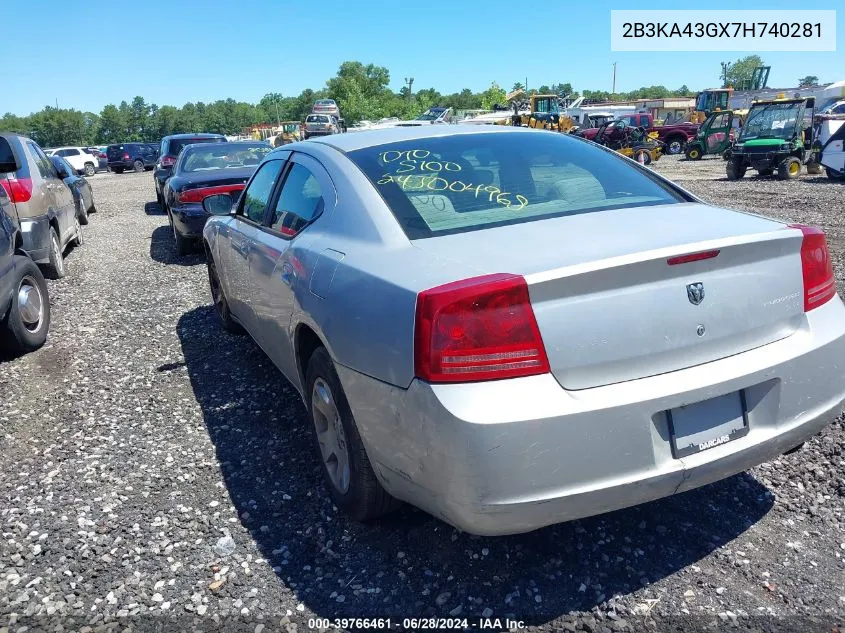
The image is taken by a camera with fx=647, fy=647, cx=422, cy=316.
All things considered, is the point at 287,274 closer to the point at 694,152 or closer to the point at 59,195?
the point at 59,195

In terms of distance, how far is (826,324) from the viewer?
2.44m

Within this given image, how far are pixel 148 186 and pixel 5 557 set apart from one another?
80.9 feet

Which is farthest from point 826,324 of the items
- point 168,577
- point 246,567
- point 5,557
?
point 5,557

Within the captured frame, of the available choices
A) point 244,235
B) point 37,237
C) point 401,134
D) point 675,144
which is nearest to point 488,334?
point 401,134

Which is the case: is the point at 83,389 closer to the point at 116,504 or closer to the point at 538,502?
the point at 116,504

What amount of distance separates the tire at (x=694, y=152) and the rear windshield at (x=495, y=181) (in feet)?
86.5

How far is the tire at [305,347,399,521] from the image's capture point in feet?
8.65

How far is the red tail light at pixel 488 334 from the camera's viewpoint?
201 cm

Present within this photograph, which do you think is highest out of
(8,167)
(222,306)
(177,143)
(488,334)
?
(177,143)

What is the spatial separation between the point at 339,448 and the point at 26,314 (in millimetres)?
3999

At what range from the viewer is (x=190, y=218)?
8727mm

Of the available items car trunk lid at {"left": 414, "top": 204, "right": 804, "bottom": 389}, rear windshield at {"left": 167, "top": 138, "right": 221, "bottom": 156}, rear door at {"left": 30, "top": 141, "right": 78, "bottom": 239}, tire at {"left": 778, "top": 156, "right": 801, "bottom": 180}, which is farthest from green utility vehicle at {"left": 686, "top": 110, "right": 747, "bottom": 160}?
car trunk lid at {"left": 414, "top": 204, "right": 804, "bottom": 389}

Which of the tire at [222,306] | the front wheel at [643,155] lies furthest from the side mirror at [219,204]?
the front wheel at [643,155]

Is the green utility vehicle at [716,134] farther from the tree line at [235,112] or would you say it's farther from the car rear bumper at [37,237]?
the tree line at [235,112]
